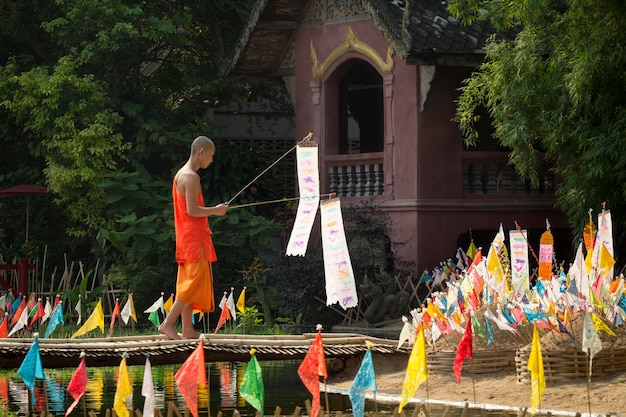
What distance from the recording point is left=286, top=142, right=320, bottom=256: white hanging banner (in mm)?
12758

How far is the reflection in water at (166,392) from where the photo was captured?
12.2 metres

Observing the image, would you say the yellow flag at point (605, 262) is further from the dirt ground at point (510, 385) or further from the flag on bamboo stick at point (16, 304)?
the flag on bamboo stick at point (16, 304)

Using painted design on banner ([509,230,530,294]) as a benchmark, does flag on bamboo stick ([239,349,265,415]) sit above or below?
below

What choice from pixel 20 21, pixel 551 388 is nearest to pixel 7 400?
pixel 551 388

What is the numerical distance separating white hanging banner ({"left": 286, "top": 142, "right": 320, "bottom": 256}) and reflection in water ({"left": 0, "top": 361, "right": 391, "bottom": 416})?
1.49 meters

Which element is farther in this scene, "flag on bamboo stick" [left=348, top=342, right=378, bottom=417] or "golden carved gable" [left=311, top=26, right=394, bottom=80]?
"golden carved gable" [left=311, top=26, right=394, bottom=80]

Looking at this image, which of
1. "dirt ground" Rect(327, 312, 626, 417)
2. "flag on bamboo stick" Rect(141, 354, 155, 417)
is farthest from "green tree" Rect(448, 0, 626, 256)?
"flag on bamboo stick" Rect(141, 354, 155, 417)

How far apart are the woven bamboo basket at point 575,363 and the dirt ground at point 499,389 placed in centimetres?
8

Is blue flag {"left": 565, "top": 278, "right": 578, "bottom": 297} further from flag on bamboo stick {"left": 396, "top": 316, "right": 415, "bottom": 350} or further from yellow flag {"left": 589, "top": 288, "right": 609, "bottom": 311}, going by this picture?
flag on bamboo stick {"left": 396, "top": 316, "right": 415, "bottom": 350}

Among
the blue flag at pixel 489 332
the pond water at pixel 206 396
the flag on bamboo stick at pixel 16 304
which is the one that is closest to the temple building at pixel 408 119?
the pond water at pixel 206 396

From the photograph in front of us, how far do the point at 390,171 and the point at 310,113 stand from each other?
2.22m

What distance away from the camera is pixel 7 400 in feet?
42.4

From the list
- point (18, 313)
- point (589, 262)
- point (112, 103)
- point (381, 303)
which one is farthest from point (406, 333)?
point (112, 103)

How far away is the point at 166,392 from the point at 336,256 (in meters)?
2.32
